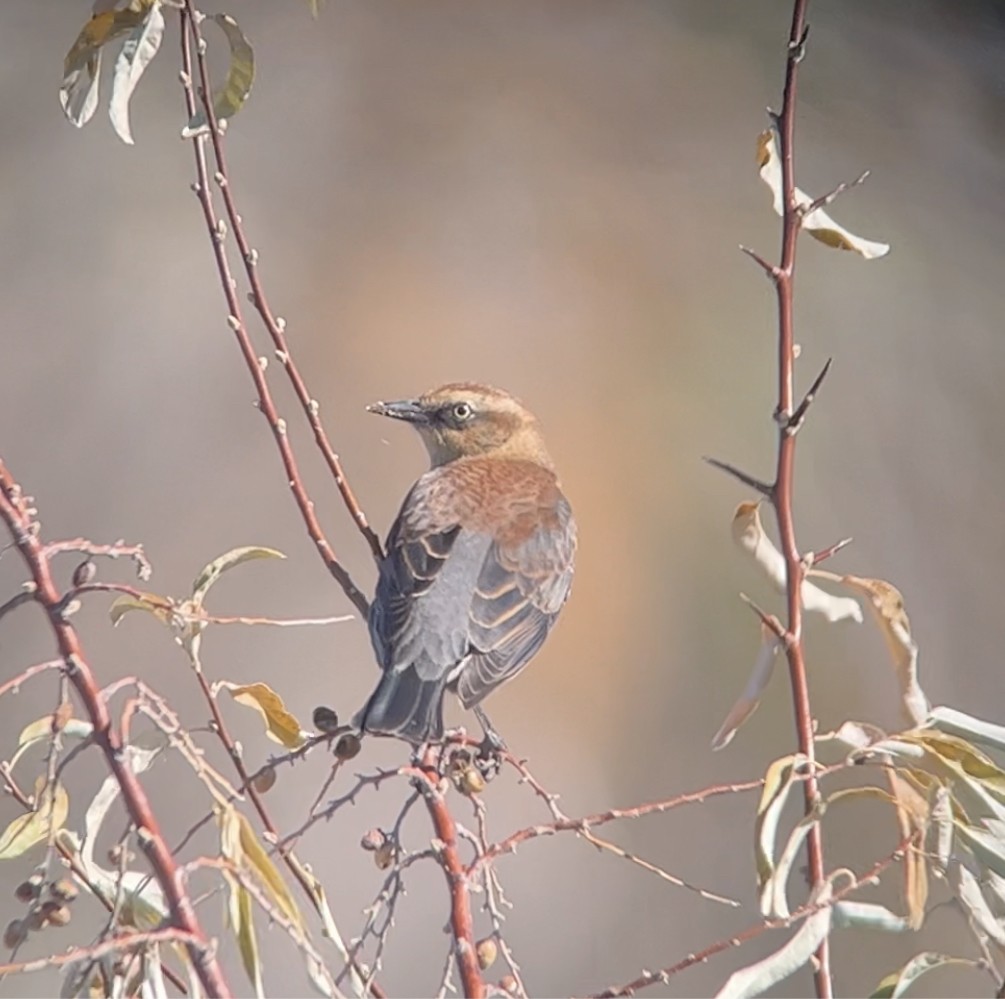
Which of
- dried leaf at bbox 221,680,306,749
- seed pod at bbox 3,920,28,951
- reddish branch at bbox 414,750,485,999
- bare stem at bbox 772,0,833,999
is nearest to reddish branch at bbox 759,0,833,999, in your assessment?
bare stem at bbox 772,0,833,999

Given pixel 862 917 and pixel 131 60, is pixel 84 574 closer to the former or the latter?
pixel 131 60

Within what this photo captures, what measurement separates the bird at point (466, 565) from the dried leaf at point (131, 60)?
0.42 m

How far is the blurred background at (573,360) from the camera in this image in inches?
66.0

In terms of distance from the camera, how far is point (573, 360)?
6.00ft

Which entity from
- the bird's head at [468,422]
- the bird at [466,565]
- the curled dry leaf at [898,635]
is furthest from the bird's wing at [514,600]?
the curled dry leaf at [898,635]

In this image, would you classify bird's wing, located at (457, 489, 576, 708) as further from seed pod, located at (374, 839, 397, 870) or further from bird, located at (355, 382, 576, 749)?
seed pod, located at (374, 839, 397, 870)

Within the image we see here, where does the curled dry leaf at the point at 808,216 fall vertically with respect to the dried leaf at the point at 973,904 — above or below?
above

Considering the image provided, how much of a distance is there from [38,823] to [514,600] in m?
0.65

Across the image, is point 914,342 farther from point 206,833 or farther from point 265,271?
point 206,833

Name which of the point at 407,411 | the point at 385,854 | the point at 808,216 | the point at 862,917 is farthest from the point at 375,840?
the point at 407,411

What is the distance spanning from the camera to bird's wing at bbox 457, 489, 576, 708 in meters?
1.16

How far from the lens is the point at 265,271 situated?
175 cm

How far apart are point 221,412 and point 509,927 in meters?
0.77

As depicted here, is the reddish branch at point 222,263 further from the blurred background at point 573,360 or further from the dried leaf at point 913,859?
the blurred background at point 573,360
